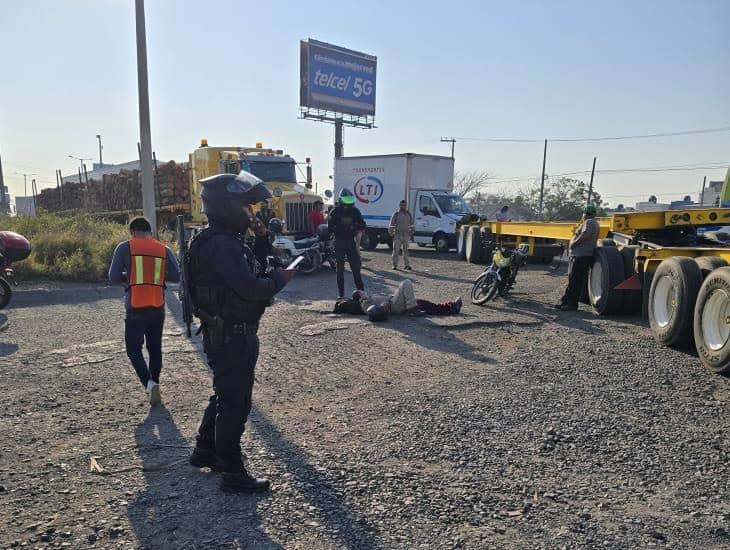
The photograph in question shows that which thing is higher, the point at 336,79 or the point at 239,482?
the point at 336,79

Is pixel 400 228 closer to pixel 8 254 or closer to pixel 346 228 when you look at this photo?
pixel 346 228

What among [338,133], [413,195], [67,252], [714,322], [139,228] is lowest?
[67,252]

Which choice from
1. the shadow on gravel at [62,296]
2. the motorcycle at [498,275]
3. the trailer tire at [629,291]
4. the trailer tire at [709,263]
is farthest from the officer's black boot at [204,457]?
the shadow on gravel at [62,296]

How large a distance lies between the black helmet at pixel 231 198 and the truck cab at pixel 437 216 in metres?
16.1

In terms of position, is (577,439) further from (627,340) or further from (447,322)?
(447,322)

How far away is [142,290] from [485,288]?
20.0ft

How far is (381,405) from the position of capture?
4.68m

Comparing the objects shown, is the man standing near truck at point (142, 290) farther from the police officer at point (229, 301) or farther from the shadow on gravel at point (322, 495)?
the police officer at point (229, 301)

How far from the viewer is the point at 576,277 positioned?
8.71m

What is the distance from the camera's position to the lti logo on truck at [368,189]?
2041 centimetres

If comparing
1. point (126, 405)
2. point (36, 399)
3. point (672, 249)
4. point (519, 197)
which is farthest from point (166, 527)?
point (519, 197)

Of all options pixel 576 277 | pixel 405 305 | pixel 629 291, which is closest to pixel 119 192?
pixel 405 305

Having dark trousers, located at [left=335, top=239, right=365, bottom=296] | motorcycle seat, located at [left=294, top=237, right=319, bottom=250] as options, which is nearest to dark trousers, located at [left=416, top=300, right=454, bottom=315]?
dark trousers, located at [left=335, top=239, right=365, bottom=296]

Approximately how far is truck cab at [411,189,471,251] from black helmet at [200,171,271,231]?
16.1 metres
